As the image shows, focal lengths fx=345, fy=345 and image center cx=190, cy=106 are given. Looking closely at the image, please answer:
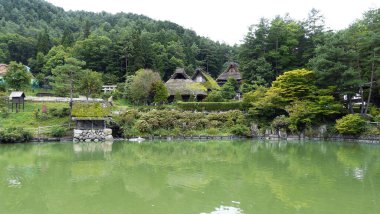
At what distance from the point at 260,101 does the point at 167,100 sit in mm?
11561

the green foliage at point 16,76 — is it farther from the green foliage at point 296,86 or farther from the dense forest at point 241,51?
the green foliage at point 296,86

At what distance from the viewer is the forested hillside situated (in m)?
47.3

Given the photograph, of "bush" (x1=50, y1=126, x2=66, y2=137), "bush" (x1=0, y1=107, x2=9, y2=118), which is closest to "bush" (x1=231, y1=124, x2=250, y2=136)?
"bush" (x1=50, y1=126, x2=66, y2=137)

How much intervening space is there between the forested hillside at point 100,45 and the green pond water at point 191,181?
26.5m

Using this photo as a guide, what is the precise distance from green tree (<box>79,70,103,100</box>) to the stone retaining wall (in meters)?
7.20

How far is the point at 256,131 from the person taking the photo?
31.3 metres

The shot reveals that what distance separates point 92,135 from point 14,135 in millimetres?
5891

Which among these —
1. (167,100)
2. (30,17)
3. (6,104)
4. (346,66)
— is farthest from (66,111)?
(30,17)

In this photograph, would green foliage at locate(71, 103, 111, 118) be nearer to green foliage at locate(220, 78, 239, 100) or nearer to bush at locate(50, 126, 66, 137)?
bush at locate(50, 126, 66, 137)

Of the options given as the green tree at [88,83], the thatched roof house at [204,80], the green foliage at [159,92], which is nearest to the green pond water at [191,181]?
the green tree at [88,83]

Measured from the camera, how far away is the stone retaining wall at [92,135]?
95.0 feet

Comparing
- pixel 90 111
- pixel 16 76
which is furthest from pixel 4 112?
pixel 90 111

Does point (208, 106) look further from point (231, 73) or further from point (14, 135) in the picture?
point (14, 135)

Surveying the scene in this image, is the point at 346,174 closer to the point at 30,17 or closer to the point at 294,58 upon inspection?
the point at 294,58
